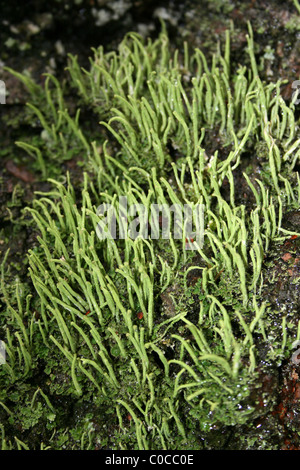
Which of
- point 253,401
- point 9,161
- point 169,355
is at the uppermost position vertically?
point 9,161

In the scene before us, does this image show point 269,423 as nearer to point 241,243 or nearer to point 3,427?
point 241,243

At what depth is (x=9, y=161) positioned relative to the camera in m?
3.29

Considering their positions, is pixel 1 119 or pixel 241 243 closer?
pixel 241 243

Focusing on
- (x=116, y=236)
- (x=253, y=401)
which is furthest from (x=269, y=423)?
(x=116, y=236)

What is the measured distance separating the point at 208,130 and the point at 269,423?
1896 millimetres

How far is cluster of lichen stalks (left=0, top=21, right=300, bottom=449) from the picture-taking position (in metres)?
2.17

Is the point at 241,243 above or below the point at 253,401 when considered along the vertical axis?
above

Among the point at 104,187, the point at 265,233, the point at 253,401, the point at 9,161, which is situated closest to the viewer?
the point at 253,401

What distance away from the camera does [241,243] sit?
90.8 inches

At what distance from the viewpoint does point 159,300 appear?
250 centimetres

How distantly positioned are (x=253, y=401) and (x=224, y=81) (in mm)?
2125

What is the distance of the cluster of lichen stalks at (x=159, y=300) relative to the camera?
2.17 m

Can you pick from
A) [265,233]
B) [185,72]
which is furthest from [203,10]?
[265,233]

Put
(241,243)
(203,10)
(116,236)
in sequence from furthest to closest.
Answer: (203,10) < (116,236) < (241,243)
